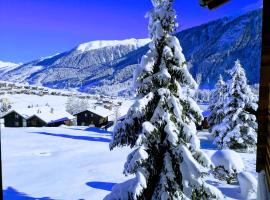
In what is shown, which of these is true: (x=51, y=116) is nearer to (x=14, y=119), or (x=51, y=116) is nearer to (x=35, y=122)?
(x=35, y=122)

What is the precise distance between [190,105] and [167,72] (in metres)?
1.32

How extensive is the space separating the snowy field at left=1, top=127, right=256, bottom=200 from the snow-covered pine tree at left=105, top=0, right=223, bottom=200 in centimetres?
1099

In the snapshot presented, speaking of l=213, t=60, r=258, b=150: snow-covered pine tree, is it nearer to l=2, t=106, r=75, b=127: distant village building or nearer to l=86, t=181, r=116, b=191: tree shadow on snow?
l=86, t=181, r=116, b=191: tree shadow on snow

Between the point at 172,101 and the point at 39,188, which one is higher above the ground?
the point at 172,101

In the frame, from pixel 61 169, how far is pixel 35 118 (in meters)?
55.2

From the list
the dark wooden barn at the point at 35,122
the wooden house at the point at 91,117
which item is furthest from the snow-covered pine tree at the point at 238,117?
the wooden house at the point at 91,117

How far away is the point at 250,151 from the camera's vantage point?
36531mm

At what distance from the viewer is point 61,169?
30.5 meters

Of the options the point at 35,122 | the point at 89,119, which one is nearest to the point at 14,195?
the point at 35,122

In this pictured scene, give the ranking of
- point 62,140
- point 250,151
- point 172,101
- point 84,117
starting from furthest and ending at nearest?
1. point 84,117
2. point 62,140
3. point 250,151
4. point 172,101

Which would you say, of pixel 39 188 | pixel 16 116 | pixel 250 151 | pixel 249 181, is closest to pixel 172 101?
pixel 249 181

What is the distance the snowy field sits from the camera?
2315 cm

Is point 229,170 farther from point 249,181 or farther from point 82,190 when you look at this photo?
point 82,190

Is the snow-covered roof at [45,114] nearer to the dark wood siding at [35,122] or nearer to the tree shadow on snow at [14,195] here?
the dark wood siding at [35,122]
